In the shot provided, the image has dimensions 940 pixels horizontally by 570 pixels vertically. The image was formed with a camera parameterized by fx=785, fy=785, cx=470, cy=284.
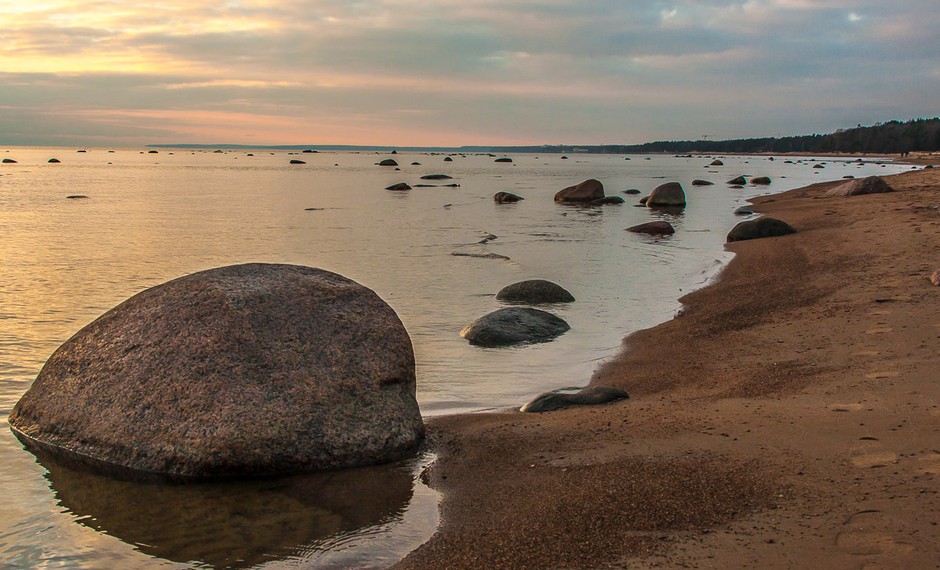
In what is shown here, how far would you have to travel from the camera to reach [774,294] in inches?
492

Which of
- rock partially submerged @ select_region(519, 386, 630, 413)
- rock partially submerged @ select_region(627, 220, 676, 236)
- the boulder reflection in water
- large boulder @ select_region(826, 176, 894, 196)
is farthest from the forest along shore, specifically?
large boulder @ select_region(826, 176, 894, 196)

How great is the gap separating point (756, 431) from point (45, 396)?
589cm

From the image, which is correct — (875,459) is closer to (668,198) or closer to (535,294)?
(535,294)

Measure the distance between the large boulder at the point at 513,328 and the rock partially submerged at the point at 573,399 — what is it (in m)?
2.70

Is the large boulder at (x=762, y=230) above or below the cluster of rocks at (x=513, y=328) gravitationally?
above

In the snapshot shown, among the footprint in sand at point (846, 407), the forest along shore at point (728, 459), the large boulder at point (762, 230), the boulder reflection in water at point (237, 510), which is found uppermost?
the large boulder at point (762, 230)

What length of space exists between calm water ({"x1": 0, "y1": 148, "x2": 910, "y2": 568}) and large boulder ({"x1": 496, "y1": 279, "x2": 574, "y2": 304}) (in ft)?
1.02

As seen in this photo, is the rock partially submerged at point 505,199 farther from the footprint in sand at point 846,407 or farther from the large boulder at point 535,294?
the footprint in sand at point 846,407

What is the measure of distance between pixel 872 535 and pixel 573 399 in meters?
3.60

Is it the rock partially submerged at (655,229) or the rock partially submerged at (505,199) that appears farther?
the rock partially submerged at (505,199)

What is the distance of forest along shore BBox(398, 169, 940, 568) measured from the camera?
439 cm

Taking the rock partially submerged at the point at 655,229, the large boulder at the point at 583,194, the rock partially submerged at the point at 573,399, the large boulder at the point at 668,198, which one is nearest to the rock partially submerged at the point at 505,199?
the large boulder at the point at 583,194

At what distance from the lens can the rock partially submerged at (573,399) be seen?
757cm

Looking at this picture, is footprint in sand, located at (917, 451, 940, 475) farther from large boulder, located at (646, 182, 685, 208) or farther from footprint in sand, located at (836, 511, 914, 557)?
large boulder, located at (646, 182, 685, 208)
